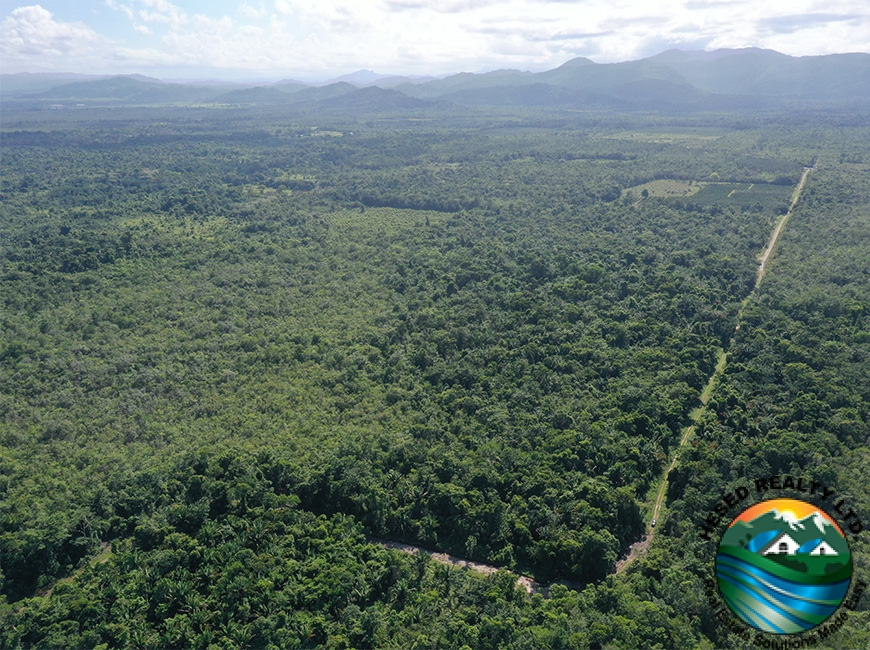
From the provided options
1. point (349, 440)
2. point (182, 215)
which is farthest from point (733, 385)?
point (182, 215)

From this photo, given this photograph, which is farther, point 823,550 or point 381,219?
point 381,219

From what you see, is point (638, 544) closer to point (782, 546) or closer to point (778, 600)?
point (778, 600)

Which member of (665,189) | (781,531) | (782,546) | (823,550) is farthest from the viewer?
(665,189)

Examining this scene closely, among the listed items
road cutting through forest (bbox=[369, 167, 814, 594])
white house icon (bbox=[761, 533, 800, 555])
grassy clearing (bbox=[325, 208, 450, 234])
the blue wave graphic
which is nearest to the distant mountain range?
white house icon (bbox=[761, 533, 800, 555])

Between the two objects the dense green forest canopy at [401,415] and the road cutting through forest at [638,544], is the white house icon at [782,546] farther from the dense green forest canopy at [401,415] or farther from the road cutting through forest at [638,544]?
the road cutting through forest at [638,544]

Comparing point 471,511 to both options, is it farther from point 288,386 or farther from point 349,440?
point 288,386

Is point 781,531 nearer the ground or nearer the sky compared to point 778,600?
nearer the sky

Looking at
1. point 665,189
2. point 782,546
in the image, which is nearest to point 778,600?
point 782,546
